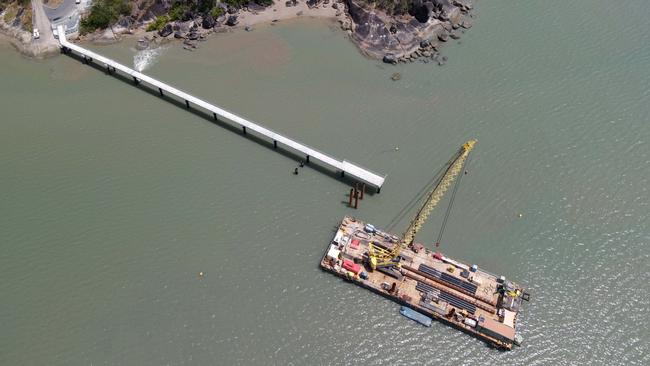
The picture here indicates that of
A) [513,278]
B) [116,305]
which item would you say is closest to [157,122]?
[116,305]

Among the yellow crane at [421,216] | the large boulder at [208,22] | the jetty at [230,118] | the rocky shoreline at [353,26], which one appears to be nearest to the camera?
the yellow crane at [421,216]

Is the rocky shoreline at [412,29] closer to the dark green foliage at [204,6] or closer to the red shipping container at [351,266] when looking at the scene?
the dark green foliage at [204,6]

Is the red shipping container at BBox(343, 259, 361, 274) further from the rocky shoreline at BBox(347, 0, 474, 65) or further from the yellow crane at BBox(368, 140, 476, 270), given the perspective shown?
the rocky shoreline at BBox(347, 0, 474, 65)

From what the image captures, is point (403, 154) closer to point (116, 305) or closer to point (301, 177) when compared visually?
point (301, 177)

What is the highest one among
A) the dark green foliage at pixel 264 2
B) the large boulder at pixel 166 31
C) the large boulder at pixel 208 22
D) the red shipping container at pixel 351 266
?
the dark green foliage at pixel 264 2

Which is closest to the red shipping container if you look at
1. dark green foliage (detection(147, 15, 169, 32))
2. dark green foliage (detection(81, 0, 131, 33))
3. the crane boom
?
the crane boom

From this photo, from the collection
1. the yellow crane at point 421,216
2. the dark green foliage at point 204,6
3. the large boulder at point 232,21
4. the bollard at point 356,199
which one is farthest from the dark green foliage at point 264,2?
the yellow crane at point 421,216
